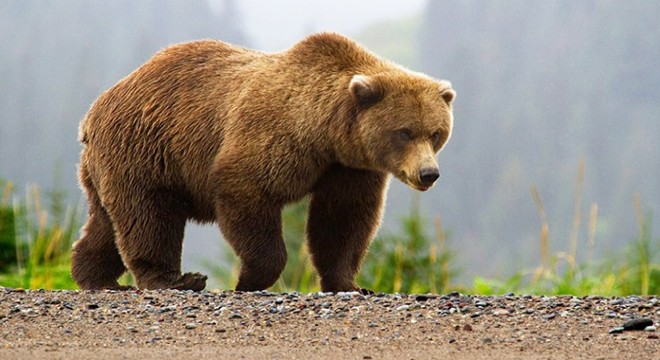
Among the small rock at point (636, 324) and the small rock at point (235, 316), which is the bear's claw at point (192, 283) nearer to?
the small rock at point (235, 316)

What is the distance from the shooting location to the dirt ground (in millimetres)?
4582

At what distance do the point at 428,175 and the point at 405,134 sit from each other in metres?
0.35

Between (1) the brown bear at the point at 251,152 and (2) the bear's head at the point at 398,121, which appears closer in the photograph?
(2) the bear's head at the point at 398,121

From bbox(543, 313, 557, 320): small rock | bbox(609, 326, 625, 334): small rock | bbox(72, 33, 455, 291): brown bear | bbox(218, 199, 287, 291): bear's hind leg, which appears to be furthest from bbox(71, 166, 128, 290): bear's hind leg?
bbox(609, 326, 625, 334): small rock

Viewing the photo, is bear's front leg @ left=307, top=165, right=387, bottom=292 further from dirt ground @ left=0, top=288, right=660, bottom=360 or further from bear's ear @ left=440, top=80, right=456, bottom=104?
dirt ground @ left=0, top=288, right=660, bottom=360

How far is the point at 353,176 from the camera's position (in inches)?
271

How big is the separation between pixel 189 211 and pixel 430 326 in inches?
106

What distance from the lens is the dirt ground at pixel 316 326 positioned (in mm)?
4582

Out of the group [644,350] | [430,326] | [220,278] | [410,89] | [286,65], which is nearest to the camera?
[644,350]

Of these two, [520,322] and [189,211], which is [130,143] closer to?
[189,211]

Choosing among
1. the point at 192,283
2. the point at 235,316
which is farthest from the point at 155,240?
the point at 235,316

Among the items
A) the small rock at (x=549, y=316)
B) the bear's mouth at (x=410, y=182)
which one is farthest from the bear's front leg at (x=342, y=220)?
the small rock at (x=549, y=316)

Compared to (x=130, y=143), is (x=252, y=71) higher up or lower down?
higher up

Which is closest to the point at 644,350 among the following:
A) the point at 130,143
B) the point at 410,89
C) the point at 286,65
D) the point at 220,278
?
the point at 410,89
